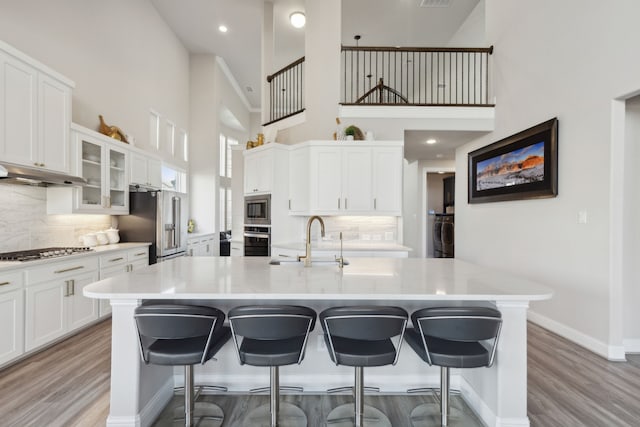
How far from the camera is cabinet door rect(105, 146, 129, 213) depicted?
4.07m

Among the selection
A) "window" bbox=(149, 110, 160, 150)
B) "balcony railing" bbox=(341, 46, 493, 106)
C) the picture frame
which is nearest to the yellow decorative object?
"window" bbox=(149, 110, 160, 150)

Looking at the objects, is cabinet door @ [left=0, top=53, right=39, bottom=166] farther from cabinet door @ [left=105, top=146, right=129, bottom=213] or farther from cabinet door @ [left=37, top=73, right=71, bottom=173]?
cabinet door @ [left=105, top=146, right=129, bottom=213]

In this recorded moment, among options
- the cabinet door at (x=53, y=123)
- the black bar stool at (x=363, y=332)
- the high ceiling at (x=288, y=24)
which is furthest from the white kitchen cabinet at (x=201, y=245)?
the black bar stool at (x=363, y=332)

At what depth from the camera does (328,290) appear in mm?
1667

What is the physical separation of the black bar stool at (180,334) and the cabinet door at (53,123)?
2536mm

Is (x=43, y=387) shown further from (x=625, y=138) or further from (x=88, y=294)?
(x=625, y=138)

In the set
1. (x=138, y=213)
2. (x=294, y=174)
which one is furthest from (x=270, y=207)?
(x=138, y=213)

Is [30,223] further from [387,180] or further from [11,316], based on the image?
[387,180]

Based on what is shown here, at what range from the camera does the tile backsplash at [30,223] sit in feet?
10.0

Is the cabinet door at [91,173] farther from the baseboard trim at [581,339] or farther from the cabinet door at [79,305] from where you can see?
the baseboard trim at [581,339]

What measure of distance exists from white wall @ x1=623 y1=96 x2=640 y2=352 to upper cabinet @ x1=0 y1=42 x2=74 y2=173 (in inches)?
220

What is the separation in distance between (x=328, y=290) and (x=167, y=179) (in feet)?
19.7

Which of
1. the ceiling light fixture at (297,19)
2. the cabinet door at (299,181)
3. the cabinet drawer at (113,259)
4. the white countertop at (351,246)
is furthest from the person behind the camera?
the ceiling light fixture at (297,19)

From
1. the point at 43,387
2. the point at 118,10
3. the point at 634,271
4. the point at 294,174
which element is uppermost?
the point at 118,10
